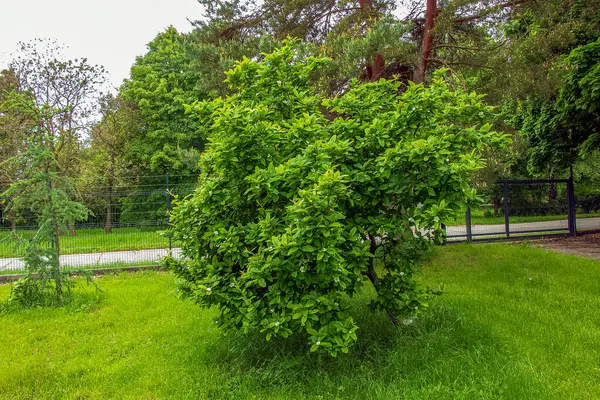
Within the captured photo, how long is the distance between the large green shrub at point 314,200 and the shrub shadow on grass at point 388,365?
32 cm

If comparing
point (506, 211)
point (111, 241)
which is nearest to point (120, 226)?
point (111, 241)

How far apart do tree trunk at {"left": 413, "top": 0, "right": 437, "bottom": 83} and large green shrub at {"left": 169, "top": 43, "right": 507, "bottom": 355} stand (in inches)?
148

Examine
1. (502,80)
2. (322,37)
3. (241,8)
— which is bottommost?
(502,80)

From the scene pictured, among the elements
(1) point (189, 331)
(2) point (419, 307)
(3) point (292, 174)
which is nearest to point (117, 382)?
(1) point (189, 331)

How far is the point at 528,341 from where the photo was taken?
3.85 metres

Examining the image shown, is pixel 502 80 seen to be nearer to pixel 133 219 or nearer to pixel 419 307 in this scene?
pixel 419 307

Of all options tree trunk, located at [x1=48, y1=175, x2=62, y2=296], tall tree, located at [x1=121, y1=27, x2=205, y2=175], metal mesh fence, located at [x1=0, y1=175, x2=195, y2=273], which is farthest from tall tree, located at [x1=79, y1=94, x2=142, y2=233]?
tree trunk, located at [x1=48, y1=175, x2=62, y2=296]

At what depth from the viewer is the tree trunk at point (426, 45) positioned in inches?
296

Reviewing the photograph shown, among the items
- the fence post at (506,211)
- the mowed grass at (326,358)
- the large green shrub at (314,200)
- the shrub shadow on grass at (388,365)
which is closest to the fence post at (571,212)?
the fence post at (506,211)

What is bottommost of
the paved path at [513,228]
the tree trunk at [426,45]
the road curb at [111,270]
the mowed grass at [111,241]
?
the road curb at [111,270]

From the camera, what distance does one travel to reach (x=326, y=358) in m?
3.64

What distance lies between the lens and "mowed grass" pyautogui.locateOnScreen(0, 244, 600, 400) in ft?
10.5

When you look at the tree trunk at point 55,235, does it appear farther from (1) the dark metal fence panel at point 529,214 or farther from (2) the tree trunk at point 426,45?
(1) the dark metal fence panel at point 529,214

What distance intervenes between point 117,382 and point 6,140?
1501cm
